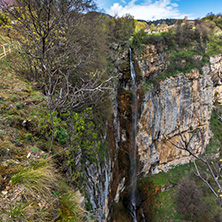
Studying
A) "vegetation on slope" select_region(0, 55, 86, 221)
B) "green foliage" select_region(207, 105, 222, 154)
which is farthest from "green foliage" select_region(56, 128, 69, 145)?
"green foliage" select_region(207, 105, 222, 154)

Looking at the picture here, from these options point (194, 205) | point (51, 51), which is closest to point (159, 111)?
point (194, 205)

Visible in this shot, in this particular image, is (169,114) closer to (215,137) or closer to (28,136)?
(215,137)

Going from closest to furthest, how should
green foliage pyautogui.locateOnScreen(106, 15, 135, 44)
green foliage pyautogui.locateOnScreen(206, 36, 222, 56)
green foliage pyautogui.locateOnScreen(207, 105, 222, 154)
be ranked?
1. green foliage pyautogui.locateOnScreen(106, 15, 135, 44)
2. green foliage pyautogui.locateOnScreen(207, 105, 222, 154)
3. green foliage pyautogui.locateOnScreen(206, 36, 222, 56)

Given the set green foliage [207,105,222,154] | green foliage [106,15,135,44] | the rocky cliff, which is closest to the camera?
the rocky cliff

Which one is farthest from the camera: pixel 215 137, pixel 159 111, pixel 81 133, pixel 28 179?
pixel 215 137

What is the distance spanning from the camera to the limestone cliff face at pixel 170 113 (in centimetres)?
1505

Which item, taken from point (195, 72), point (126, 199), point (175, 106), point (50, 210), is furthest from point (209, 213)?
point (50, 210)

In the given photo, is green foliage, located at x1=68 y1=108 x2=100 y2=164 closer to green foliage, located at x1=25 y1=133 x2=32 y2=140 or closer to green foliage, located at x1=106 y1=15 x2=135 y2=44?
green foliage, located at x1=25 y1=133 x2=32 y2=140

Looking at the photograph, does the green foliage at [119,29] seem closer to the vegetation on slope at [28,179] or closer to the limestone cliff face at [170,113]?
the limestone cliff face at [170,113]

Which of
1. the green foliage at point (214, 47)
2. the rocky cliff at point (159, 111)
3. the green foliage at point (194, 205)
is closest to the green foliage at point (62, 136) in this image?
the rocky cliff at point (159, 111)

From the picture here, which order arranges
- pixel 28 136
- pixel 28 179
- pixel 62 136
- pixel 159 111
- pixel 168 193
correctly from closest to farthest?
pixel 28 179, pixel 28 136, pixel 62 136, pixel 168 193, pixel 159 111

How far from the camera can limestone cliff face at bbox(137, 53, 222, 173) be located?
15055mm

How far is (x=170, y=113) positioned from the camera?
1658 centimetres

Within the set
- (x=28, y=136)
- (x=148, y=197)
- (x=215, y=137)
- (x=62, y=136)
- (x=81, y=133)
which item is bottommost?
(x=148, y=197)
